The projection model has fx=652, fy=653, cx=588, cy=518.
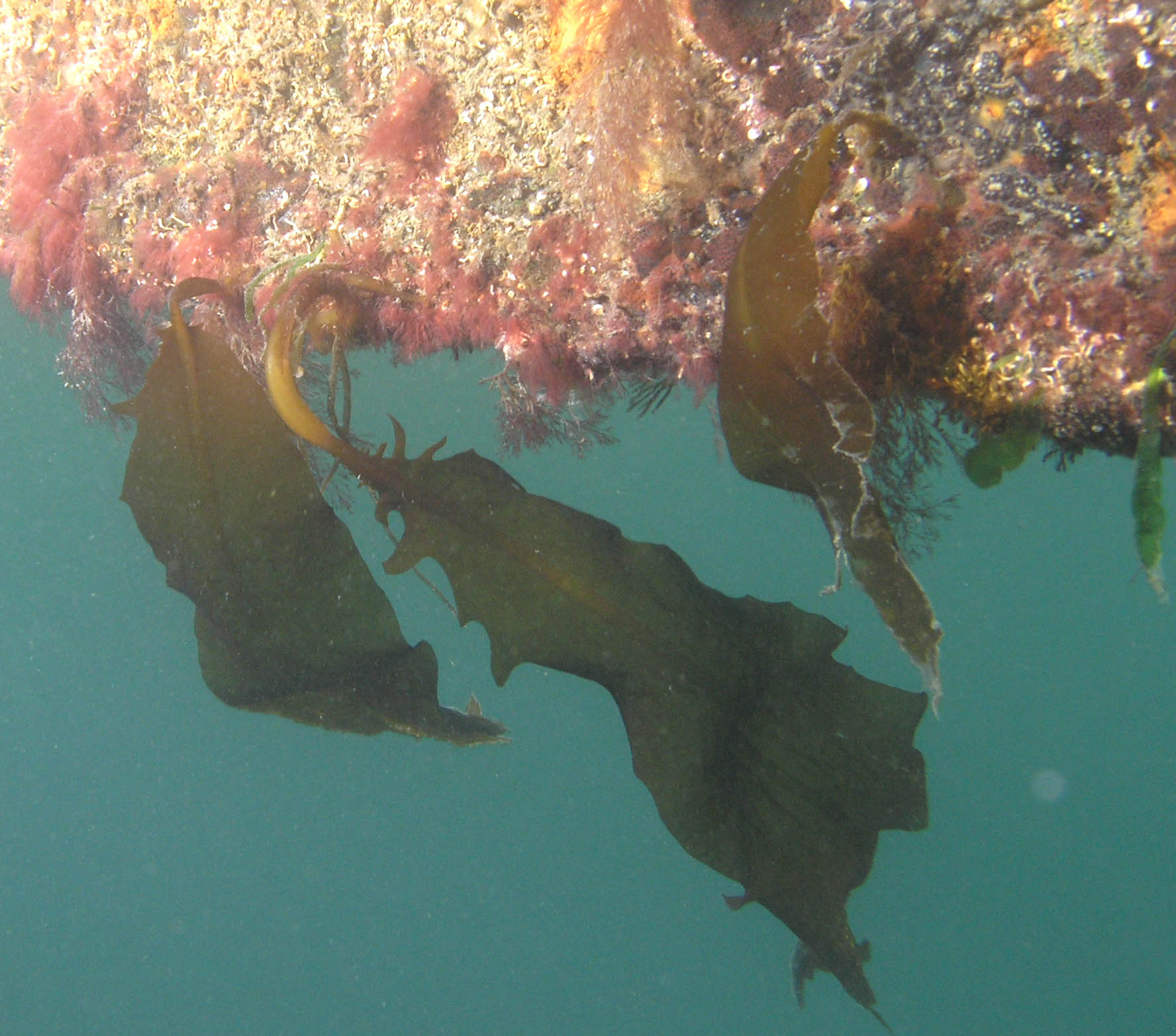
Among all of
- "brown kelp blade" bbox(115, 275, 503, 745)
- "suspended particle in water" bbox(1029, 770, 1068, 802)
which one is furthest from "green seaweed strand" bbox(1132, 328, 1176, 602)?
"suspended particle in water" bbox(1029, 770, 1068, 802)

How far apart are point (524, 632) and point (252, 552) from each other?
3.05ft

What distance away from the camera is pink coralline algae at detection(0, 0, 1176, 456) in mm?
1298

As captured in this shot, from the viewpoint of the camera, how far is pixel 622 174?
67.2 inches

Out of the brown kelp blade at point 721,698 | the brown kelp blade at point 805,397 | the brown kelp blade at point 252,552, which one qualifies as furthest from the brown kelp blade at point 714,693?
the brown kelp blade at point 805,397

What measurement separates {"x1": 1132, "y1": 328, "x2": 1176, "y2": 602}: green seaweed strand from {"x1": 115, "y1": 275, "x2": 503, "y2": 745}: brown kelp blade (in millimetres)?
1711

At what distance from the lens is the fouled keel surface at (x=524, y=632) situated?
1.62 metres

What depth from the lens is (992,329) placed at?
148cm

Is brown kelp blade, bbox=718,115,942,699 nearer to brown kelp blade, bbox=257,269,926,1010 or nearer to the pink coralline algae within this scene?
the pink coralline algae

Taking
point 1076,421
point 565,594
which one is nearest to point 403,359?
point 565,594

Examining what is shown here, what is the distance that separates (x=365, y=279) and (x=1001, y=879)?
29269 millimetres

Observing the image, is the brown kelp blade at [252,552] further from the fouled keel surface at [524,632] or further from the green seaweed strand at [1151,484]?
the green seaweed strand at [1151,484]

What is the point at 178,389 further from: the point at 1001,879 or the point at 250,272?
the point at 1001,879

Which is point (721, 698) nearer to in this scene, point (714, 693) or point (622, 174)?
point (714, 693)

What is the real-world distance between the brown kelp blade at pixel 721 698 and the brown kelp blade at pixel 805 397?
342mm
